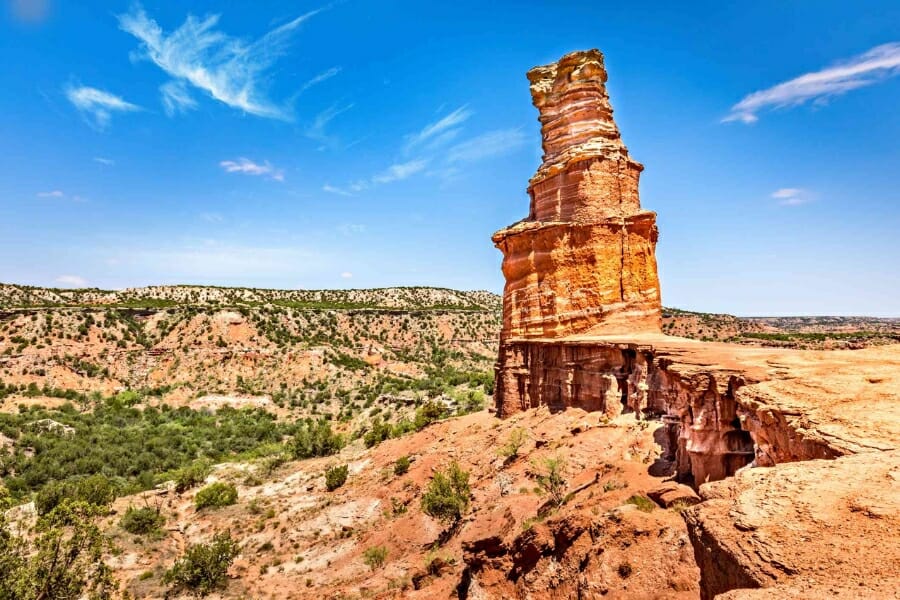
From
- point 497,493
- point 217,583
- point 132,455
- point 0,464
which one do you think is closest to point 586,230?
point 497,493

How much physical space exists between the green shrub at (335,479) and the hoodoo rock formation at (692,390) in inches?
390

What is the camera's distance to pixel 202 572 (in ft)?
59.7

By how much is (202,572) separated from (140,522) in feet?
26.0

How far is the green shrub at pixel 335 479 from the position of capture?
26.7 m

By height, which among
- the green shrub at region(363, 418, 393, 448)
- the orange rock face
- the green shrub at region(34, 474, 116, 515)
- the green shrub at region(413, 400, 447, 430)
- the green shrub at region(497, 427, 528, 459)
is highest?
the orange rock face

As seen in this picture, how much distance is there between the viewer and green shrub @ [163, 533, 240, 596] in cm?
1805

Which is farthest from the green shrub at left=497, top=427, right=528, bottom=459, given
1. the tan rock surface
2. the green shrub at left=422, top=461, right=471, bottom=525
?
the tan rock surface

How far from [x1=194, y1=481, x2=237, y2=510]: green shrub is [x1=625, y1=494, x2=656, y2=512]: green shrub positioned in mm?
24203

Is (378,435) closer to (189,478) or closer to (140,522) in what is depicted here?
(189,478)

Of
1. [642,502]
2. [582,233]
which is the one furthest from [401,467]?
[642,502]

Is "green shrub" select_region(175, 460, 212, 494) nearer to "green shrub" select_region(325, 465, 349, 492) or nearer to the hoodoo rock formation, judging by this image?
"green shrub" select_region(325, 465, 349, 492)

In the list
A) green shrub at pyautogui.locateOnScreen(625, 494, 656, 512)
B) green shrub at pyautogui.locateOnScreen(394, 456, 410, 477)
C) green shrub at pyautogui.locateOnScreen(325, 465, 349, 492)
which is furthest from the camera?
green shrub at pyautogui.locateOnScreen(325, 465, 349, 492)

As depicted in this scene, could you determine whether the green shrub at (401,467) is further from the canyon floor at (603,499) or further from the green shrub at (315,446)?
the green shrub at (315,446)

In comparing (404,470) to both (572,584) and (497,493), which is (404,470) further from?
(572,584)
